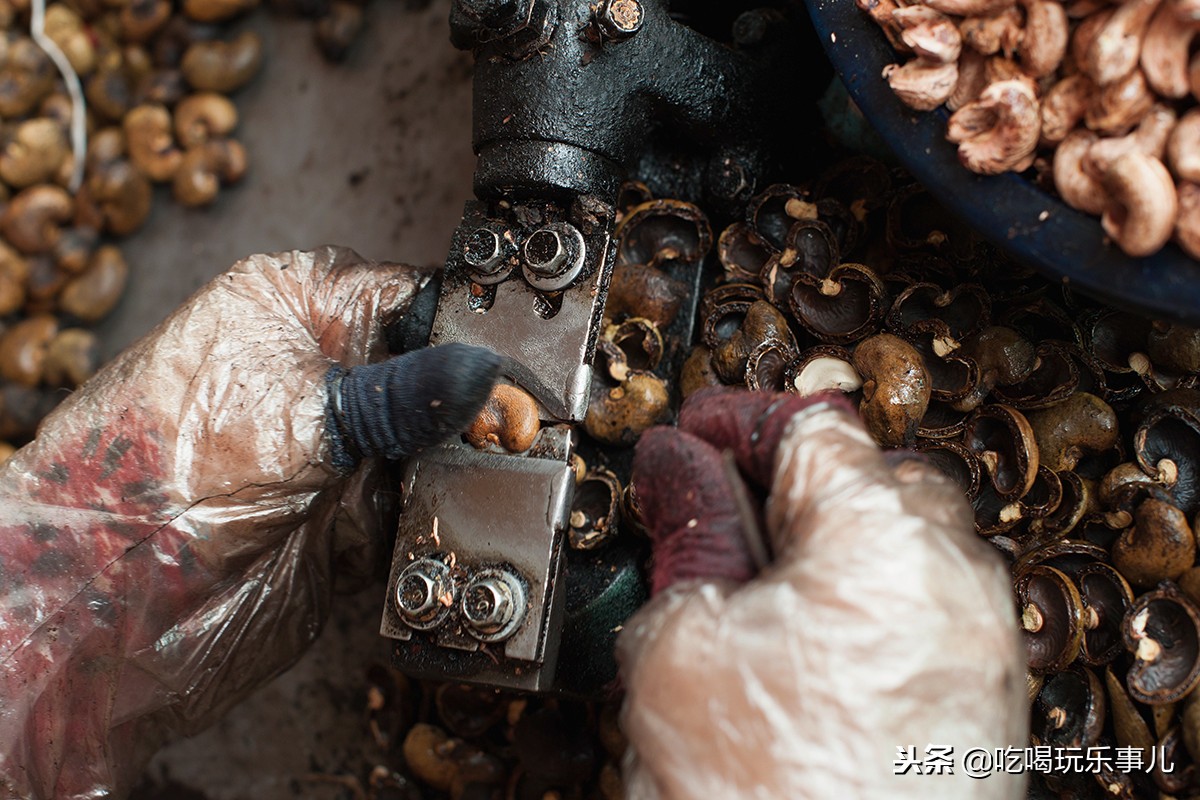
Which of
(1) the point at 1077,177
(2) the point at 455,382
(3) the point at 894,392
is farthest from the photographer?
(3) the point at 894,392

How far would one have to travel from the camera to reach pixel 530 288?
81.4 inches

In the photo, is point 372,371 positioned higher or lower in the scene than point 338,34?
lower

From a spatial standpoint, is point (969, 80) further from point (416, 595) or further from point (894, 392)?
point (416, 595)

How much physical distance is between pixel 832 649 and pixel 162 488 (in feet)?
4.61

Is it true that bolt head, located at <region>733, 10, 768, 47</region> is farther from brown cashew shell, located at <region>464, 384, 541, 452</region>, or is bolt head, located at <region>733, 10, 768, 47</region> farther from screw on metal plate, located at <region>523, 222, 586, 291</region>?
brown cashew shell, located at <region>464, 384, 541, 452</region>

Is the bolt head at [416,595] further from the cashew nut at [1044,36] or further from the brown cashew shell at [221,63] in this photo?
the brown cashew shell at [221,63]

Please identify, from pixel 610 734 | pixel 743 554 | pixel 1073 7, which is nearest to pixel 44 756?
pixel 610 734

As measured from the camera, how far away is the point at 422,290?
2211 millimetres

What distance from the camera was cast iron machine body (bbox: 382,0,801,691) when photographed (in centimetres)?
188

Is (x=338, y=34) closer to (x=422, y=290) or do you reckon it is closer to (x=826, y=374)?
(x=422, y=290)

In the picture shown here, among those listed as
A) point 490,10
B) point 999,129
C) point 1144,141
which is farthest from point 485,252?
point 1144,141

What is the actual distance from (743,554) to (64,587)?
145 centimetres

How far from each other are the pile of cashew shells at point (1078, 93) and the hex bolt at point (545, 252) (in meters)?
0.75

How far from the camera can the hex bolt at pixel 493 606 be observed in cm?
182
